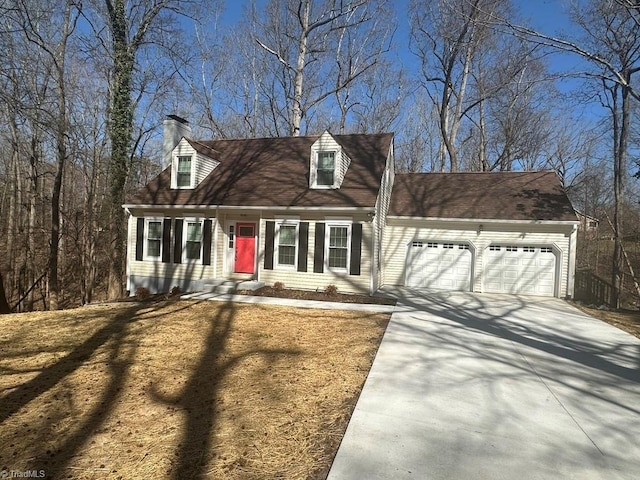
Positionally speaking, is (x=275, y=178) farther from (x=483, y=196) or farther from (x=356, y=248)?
(x=483, y=196)

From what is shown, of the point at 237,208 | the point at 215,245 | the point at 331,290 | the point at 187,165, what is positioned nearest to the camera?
the point at 331,290

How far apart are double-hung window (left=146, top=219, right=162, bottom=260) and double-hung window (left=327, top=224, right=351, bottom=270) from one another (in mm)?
6500

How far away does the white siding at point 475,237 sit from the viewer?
12.9m

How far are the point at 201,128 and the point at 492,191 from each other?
1939cm

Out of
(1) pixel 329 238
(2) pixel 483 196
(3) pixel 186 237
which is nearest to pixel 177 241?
(3) pixel 186 237

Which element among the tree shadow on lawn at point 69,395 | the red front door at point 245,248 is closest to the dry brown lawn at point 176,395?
the tree shadow on lawn at point 69,395

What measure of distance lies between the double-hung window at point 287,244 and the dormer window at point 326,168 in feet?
6.19

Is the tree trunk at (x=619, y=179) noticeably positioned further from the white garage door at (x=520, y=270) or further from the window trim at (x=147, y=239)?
the window trim at (x=147, y=239)

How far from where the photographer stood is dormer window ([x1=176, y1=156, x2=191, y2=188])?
46.7 feet

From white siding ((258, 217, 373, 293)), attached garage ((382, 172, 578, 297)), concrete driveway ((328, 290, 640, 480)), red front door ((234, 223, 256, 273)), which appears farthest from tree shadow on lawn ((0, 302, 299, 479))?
attached garage ((382, 172, 578, 297))

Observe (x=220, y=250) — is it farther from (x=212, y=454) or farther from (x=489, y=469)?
(x=489, y=469)

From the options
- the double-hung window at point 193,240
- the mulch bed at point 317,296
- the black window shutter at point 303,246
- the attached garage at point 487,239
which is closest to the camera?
the mulch bed at point 317,296

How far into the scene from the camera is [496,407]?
420 cm

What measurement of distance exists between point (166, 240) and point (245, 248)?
2.95 metres
